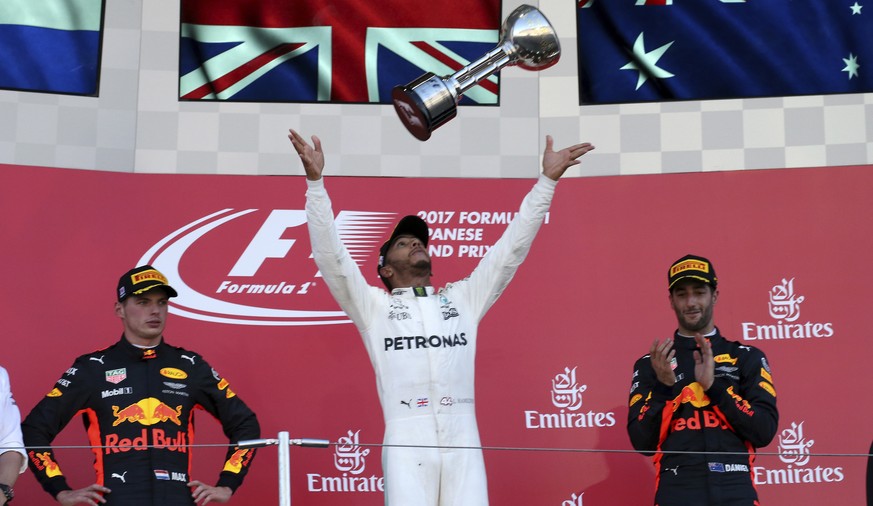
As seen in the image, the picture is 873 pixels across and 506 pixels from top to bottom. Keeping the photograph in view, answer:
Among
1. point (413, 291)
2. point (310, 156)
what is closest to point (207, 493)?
point (413, 291)

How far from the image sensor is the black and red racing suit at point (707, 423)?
11.8ft

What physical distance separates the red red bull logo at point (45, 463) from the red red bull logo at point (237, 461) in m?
0.48

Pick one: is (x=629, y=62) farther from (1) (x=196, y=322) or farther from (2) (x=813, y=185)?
(1) (x=196, y=322)

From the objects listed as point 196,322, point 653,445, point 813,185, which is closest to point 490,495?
point 653,445

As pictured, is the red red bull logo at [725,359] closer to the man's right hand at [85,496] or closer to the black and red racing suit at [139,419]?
the black and red racing suit at [139,419]

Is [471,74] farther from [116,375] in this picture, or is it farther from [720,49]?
[720,49]

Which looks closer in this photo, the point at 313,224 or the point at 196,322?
the point at 313,224

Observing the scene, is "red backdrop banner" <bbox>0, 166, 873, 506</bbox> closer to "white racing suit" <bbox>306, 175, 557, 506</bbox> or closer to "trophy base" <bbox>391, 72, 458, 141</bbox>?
"white racing suit" <bbox>306, 175, 557, 506</bbox>

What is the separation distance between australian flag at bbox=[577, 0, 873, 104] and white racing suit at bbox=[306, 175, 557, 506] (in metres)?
1.32

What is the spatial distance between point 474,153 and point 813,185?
4.04 ft

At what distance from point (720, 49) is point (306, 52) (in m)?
1.54

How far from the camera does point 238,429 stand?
3859mm

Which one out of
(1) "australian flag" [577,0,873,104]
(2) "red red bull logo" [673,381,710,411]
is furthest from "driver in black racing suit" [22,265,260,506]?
(1) "australian flag" [577,0,873,104]

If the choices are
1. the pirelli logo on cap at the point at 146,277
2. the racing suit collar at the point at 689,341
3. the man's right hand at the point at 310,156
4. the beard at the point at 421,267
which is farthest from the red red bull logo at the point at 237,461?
the racing suit collar at the point at 689,341
